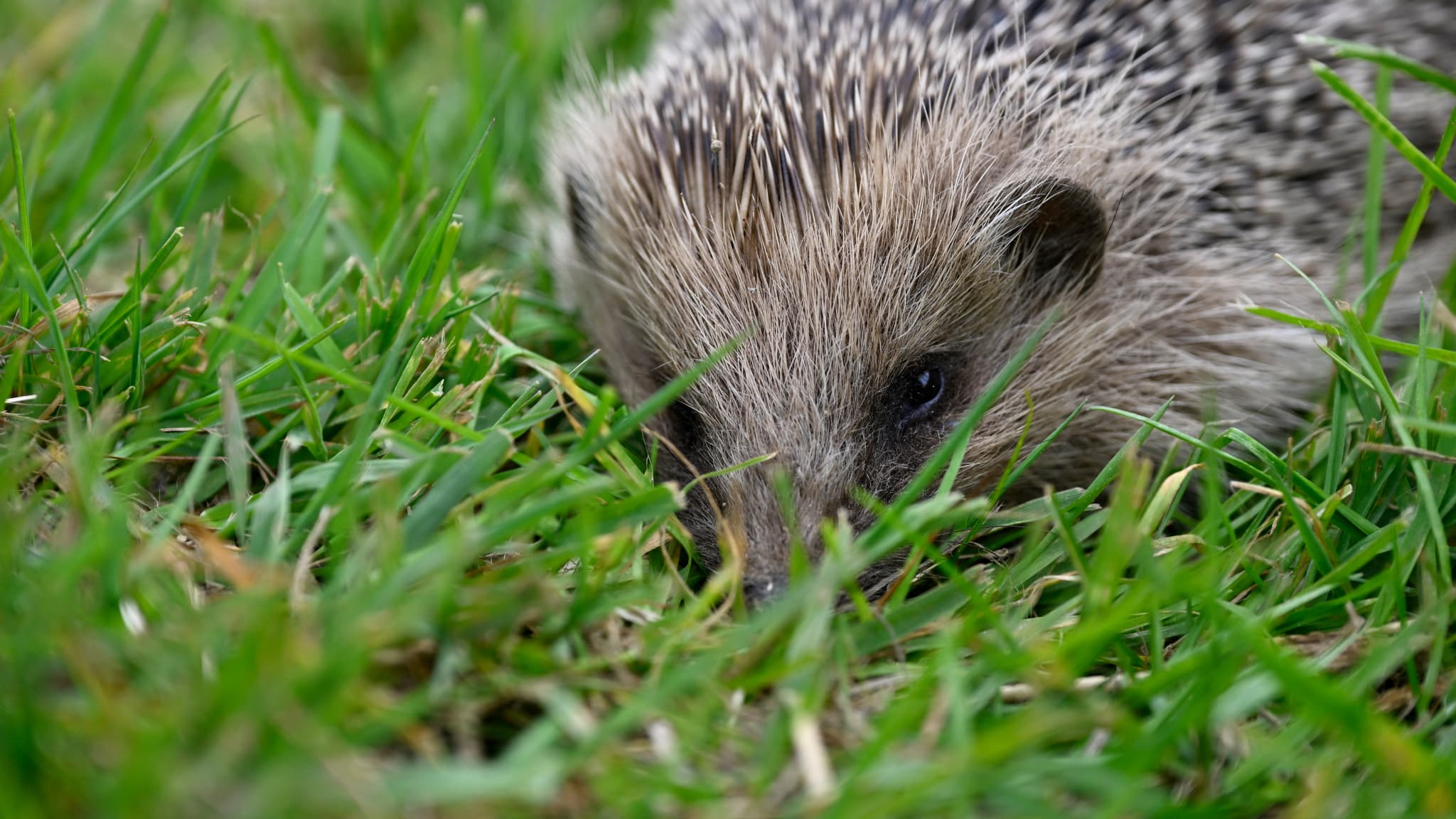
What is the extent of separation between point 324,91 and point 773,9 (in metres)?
1.85

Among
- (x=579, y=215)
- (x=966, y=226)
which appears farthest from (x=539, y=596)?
(x=579, y=215)

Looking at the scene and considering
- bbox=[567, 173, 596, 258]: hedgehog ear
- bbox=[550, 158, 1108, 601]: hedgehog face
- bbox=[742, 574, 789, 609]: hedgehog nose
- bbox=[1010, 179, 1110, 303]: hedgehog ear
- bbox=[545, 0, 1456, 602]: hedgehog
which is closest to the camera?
bbox=[742, 574, 789, 609]: hedgehog nose

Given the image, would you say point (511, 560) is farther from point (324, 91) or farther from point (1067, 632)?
point (324, 91)

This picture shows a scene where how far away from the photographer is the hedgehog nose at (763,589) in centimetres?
226

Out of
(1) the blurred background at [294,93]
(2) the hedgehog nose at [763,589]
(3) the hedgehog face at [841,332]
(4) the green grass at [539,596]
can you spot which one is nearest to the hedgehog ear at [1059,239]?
(3) the hedgehog face at [841,332]

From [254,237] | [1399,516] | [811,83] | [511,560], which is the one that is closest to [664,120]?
[811,83]

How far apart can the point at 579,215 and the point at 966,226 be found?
44.8 inches

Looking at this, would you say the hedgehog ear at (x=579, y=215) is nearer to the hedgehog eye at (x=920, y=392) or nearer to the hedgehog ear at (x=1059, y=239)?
the hedgehog eye at (x=920, y=392)

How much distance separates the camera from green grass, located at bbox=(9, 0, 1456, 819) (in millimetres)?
1613

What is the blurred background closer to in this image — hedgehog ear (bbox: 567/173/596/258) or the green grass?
the green grass

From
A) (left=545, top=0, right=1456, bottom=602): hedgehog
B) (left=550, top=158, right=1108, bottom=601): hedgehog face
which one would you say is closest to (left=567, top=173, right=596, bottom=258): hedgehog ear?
(left=545, top=0, right=1456, bottom=602): hedgehog

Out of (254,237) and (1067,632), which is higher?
(254,237)

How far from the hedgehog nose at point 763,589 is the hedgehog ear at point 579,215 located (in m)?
1.37

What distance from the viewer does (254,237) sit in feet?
9.89
